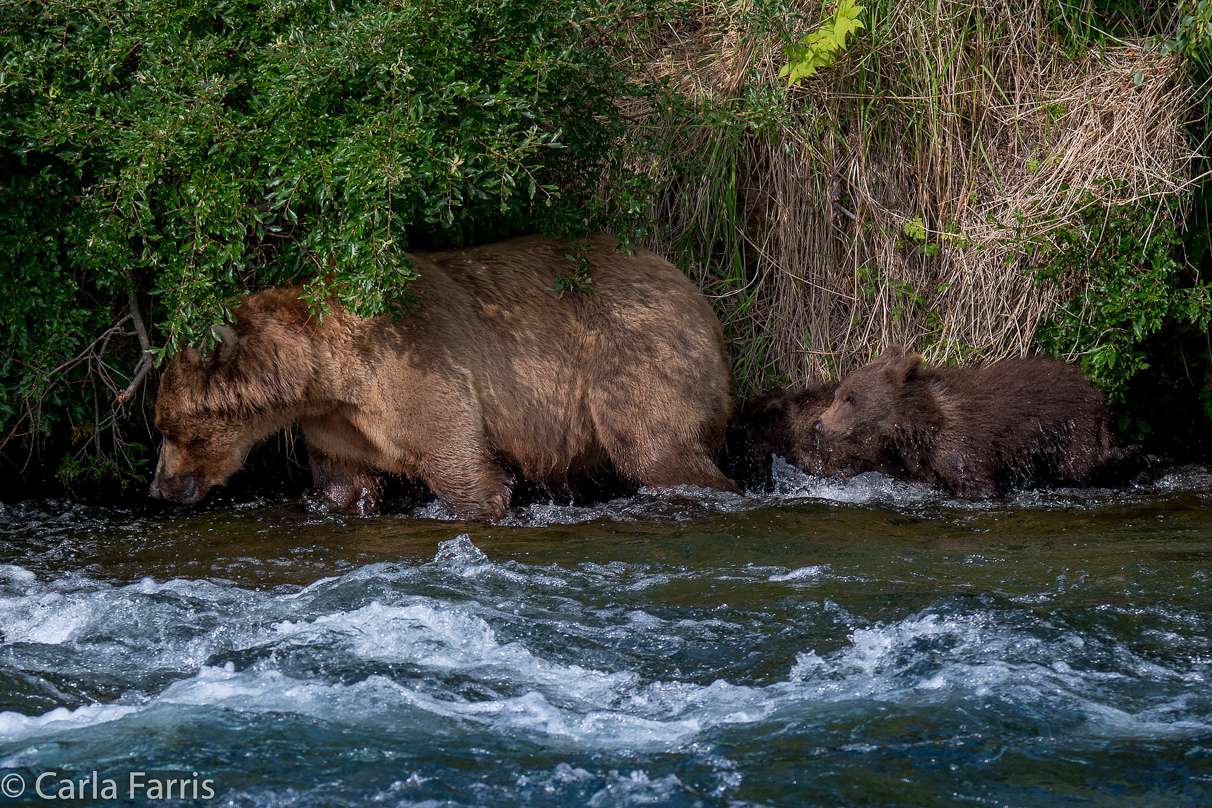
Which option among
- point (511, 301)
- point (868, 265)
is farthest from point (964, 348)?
point (511, 301)

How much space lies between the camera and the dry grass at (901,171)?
23.6 ft

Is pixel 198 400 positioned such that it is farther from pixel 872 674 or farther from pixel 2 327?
pixel 872 674

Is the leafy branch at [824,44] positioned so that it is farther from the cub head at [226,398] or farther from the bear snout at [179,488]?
the bear snout at [179,488]

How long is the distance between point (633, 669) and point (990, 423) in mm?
3836

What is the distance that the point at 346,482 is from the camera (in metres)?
7.02

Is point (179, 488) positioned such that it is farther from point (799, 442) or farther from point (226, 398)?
point (799, 442)

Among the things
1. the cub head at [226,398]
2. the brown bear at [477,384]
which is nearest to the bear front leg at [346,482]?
the brown bear at [477,384]

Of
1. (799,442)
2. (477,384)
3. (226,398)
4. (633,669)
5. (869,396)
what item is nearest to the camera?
(633,669)

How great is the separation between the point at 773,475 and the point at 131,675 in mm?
4804

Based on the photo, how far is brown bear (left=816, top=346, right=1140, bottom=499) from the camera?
679 centimetres
